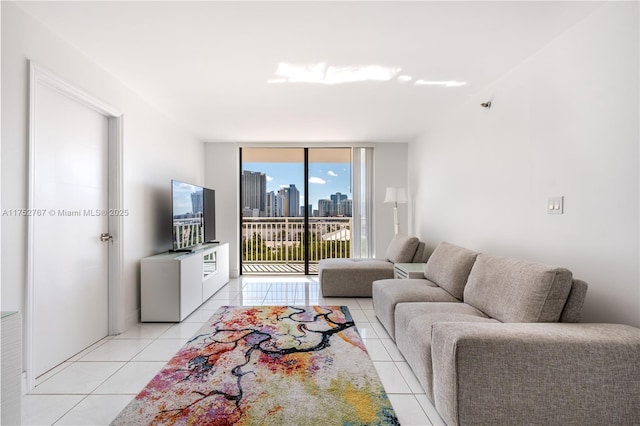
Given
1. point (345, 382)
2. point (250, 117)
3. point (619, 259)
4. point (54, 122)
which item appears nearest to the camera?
point (619, 259)

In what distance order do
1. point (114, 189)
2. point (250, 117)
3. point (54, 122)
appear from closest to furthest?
point (54, 122)
point (114, 189)
point (250, 117)

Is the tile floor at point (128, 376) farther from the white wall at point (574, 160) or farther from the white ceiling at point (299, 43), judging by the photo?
the white ceiling at point (299, 43)

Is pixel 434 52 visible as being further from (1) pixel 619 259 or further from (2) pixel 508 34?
(1) pixel 619 259

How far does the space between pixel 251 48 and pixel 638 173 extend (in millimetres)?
2660

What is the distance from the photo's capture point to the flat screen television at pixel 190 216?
3.87 metres

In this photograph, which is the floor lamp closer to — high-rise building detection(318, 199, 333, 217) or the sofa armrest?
high-rise building detection(318, 199, 333, 217)

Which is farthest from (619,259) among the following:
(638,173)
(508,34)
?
(508,34)

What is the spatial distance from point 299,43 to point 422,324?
227 centimetres

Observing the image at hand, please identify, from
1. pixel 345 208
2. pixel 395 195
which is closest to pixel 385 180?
pixel 395 195

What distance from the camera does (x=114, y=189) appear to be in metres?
3.17

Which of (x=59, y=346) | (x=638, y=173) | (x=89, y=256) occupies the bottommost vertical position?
(x=59, y=346)

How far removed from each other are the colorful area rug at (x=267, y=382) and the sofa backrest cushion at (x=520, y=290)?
986 mm

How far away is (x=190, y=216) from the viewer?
14.1 feet

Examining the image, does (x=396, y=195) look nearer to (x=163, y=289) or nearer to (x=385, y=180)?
(x=385, y=180)
